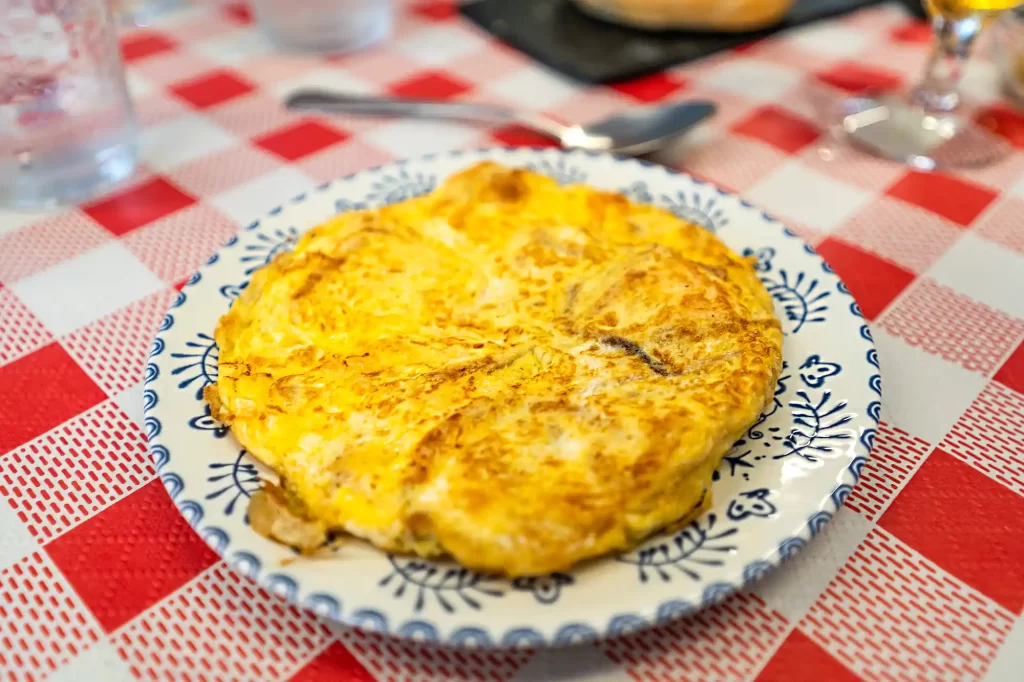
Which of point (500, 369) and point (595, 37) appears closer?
point (500, 369)

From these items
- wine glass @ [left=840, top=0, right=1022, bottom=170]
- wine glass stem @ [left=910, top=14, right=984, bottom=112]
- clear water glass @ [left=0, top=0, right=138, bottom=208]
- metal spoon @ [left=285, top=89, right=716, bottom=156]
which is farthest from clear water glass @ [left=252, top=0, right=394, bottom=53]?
wine glass stem @ [left=910, top=14, right=984, bottom=112]

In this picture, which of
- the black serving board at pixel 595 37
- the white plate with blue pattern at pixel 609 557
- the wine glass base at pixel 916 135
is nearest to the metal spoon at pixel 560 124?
the black serving board at pixel 595 37

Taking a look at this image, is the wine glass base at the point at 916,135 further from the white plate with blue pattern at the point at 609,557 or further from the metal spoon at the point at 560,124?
the white plate with blue pattern at the point at 609,557

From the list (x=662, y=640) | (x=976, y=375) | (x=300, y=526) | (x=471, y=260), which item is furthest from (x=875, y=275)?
(x=300, y=526)

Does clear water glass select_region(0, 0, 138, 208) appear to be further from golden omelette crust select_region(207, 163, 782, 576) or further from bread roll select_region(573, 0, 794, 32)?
bread roll select_region(573, 0, 794, 32)

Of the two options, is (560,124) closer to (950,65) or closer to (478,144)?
(478,144)

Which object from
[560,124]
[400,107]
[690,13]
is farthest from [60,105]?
[690,13]

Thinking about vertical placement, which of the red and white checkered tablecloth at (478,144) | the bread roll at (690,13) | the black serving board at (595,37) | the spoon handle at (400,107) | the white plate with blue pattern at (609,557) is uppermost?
the bread roll at (690,13)
